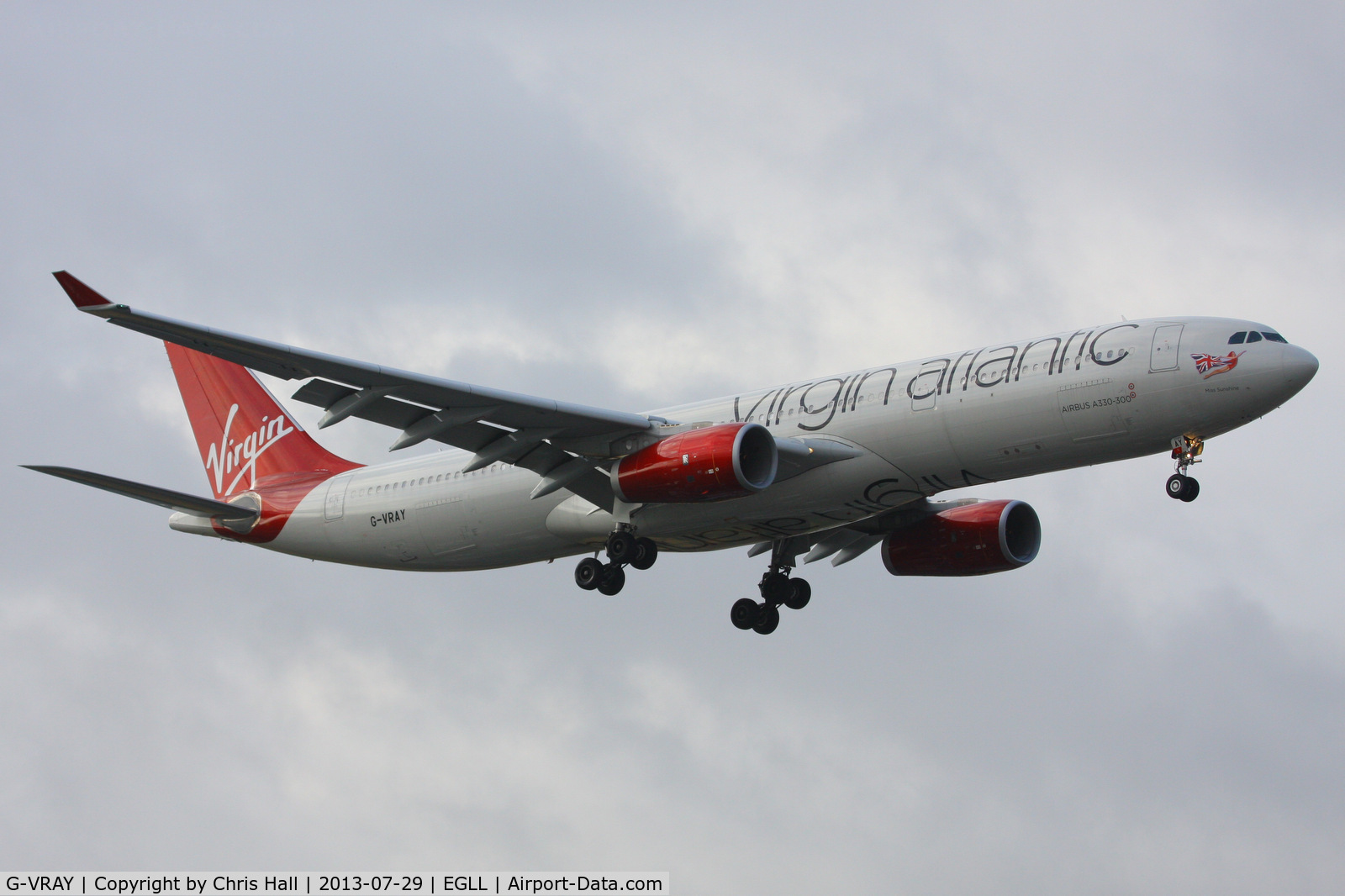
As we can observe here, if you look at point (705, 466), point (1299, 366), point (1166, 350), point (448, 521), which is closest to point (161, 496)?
point (448, 521)

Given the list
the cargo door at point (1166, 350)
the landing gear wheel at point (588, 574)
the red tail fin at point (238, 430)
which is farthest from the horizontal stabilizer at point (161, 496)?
the cargo door at point (1166, 350)

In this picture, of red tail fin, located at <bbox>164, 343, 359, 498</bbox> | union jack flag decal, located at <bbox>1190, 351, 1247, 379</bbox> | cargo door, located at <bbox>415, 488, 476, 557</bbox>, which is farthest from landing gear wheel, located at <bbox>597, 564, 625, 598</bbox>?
union jack flag decal, located at <bbox>1190, 351, 1247, 379</bbox>

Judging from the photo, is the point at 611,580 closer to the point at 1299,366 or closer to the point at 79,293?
the point at 79,293

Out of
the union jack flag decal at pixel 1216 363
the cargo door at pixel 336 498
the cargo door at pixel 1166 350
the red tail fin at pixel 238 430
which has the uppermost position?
the red tail fin at pixel 238 430

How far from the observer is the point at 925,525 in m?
36.0

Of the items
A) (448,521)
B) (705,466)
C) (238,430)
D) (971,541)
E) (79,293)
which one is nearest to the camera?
(79,293)

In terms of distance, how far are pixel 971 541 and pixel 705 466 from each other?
380 inches

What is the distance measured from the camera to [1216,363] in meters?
27.0

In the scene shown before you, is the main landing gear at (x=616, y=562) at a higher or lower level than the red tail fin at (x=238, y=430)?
lower

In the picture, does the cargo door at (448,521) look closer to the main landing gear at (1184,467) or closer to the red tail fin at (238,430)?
the red tail fin at (238,430)

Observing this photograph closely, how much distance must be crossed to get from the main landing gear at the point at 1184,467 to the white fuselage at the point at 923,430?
292mm

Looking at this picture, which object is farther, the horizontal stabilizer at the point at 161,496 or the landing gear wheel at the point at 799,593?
the landing gear wheel at the point at 799,593

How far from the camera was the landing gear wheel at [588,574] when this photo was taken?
32.9 metres

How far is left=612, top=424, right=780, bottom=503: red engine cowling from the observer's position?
2862 centimetres
